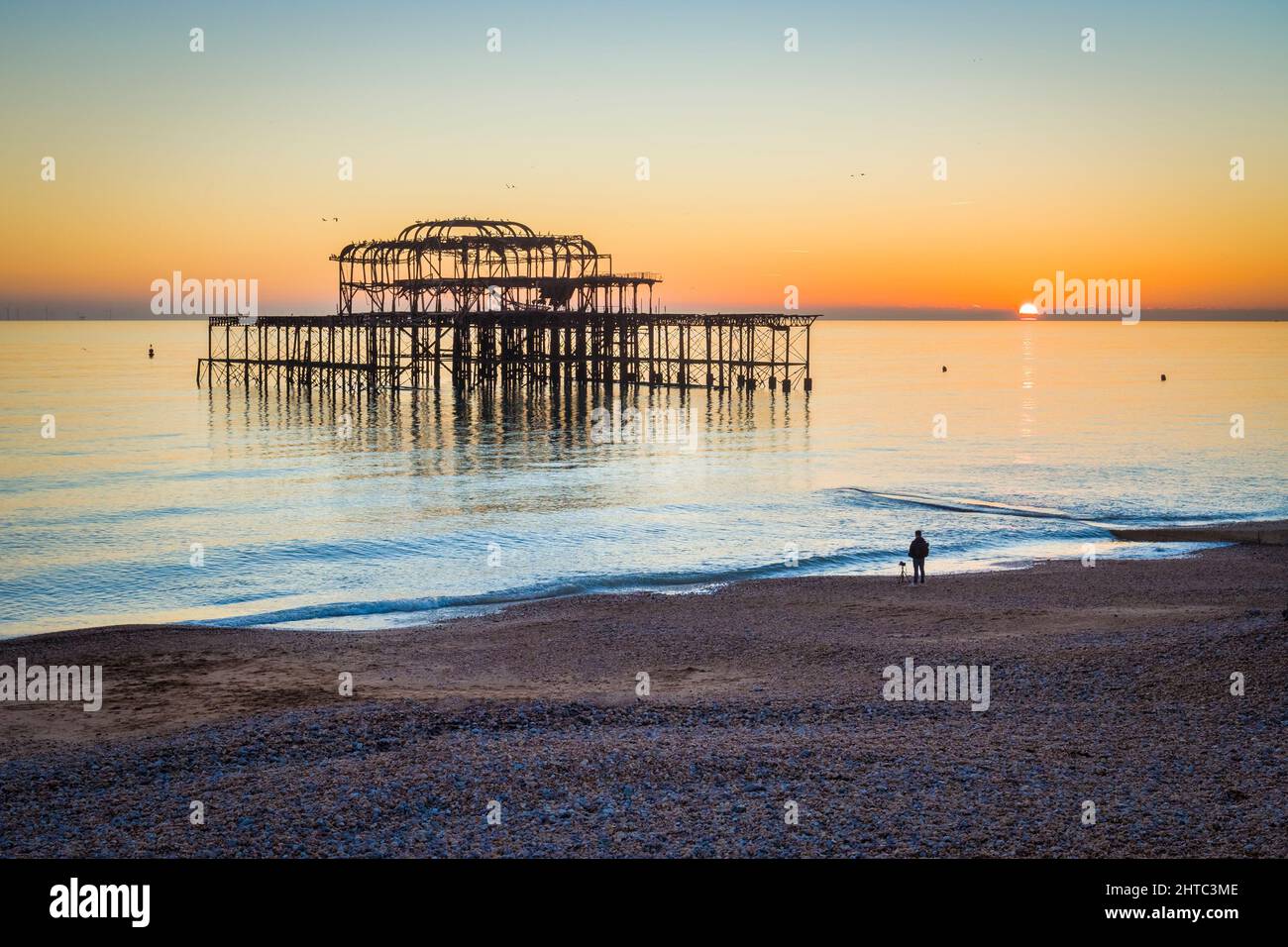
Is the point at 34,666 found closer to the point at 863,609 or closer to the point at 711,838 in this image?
the point at 711,838

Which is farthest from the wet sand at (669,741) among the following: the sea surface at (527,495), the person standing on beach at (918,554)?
the sea surface at (527,495)

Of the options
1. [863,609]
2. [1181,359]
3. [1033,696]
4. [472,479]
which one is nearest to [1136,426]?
[472,479]

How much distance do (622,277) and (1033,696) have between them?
212ft

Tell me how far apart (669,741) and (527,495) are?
24.2 m

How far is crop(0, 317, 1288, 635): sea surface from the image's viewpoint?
23391 mm

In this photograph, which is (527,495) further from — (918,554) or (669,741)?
(669,741)

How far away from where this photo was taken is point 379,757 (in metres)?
10.5

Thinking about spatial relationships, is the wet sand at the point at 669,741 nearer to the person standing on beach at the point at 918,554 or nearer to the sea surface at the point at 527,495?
the person standing on beach at the point at 918,554

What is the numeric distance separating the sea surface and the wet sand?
5.02 m

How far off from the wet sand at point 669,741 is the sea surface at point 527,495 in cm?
502

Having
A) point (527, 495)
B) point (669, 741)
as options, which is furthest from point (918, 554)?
point (527, 495)

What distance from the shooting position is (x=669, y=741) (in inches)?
427

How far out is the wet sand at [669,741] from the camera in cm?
845

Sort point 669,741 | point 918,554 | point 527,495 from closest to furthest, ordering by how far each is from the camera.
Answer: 1. point 669,741
2. point 918,554
3. point 527,495
